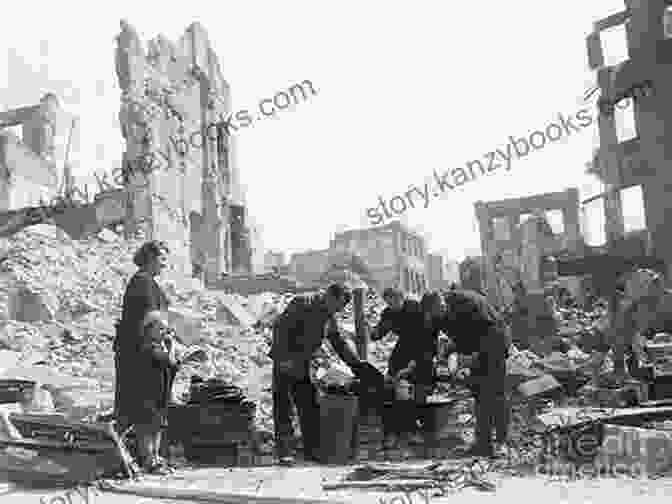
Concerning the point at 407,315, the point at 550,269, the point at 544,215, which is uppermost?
the point at 544,215

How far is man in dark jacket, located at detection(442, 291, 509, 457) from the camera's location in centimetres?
584

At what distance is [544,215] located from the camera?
27.5m

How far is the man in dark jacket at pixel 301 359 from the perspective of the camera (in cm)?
611

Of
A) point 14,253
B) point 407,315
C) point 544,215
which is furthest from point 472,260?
point 407,315

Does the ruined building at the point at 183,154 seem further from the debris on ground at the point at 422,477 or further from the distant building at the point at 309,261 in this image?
the debris on ground at the point at 422,477

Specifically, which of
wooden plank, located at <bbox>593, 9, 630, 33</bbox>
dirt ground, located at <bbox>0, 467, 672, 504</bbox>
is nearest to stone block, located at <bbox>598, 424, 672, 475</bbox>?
dirt ground, located at <bbox>0, 467, 672, 504</bbox>

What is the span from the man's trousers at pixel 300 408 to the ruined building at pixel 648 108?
1520 centimetres

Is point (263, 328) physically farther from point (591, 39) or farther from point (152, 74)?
point (591, 39)

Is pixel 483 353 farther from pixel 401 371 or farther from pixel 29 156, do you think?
pixel 29 156

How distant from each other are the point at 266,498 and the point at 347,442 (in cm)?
210

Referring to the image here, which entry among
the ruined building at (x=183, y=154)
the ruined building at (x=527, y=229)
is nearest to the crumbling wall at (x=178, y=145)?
the ruined building at (x=183, y=154)

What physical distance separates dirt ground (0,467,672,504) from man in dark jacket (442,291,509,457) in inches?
44.6

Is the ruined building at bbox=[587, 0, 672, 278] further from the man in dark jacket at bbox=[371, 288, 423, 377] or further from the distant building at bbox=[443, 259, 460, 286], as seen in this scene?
the distant building at bbox=[443, 259, 460, 286]

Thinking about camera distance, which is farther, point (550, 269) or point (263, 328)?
point (550, 269)
